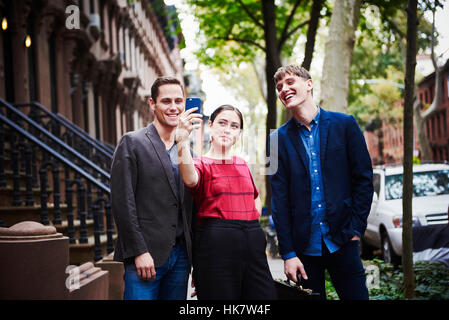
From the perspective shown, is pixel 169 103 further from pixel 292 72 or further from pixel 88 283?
pixel 88 283

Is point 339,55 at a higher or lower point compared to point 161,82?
higher

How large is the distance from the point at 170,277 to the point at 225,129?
3.28 ft

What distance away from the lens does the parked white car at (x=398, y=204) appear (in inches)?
382

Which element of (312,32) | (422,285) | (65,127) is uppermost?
(312,32)

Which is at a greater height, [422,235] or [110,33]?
[110,33]

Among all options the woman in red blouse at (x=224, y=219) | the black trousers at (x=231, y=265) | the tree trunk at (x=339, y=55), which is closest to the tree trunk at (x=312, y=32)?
the tree trunk at (x=339, y=55)

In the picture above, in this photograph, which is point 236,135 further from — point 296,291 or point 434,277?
point 434,277

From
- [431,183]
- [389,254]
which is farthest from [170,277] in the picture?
[431,183]

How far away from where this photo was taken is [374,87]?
3519 centimetres

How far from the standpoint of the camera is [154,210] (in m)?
3.56

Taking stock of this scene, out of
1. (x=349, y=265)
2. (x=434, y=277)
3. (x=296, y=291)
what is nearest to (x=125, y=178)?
(x=296, y=291)

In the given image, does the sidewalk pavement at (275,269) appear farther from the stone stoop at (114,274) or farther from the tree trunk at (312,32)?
the tree trunk at (312,32)

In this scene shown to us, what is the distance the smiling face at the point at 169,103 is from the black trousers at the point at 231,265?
749 mm
